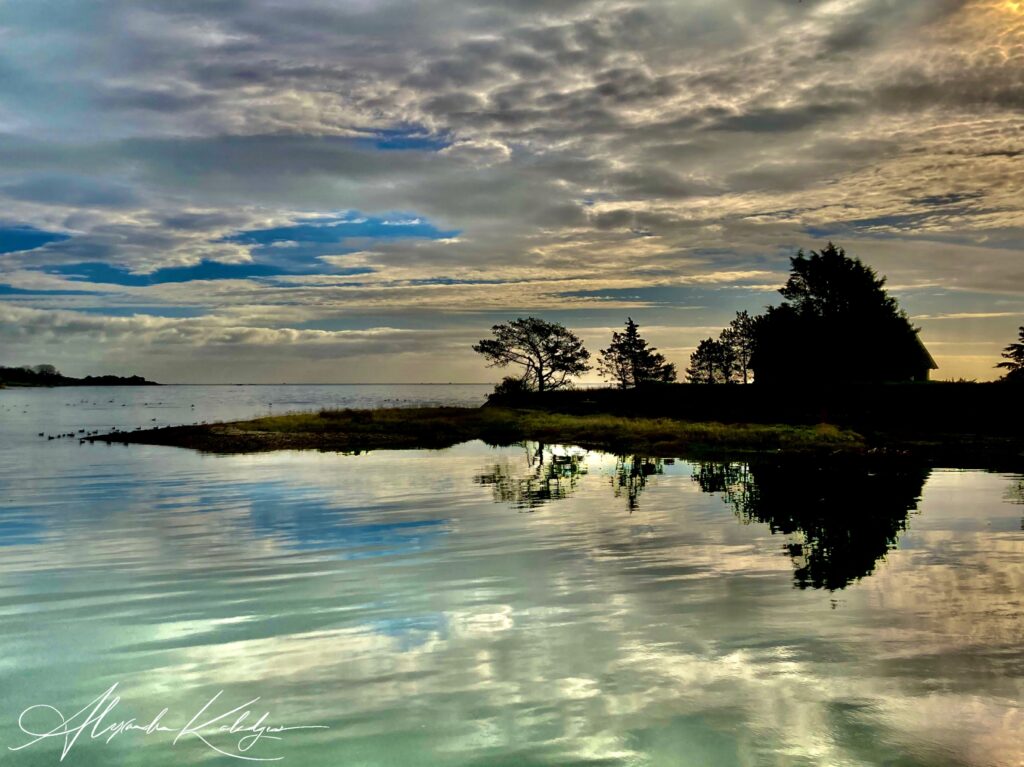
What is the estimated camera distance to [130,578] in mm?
14617

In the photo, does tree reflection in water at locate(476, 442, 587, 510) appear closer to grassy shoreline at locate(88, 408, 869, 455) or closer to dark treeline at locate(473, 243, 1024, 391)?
grassy shoreline at locate(88, 408, 869, 455)

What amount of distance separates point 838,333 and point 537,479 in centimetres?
5044

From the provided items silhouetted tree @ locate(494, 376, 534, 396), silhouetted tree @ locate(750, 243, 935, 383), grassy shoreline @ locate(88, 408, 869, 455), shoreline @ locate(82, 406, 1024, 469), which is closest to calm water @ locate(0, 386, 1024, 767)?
shoreline @ locate(82, 406, 1024, 469)

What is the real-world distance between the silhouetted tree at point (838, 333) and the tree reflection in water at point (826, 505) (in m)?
38.7

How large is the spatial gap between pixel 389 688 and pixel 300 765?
172 cm

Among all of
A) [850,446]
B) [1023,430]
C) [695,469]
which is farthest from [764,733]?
[1023,430]

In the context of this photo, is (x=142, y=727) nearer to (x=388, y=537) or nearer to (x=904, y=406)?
(x=388, y=537)

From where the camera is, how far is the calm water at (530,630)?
7.47 meters

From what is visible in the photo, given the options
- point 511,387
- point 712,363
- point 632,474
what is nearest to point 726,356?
point 712,363

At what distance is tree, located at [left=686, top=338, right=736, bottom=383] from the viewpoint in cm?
11825

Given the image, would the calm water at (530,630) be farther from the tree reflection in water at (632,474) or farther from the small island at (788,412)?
the small island at (788,412)
